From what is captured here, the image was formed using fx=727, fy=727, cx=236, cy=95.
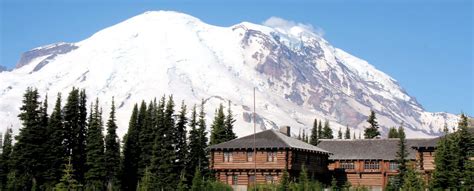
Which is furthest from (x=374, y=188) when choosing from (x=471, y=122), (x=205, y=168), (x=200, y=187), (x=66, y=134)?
(x=66, y=134)

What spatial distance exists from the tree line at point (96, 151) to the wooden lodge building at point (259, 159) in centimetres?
289

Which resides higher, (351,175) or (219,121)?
(219,121)

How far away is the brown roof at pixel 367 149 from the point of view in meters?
92.1

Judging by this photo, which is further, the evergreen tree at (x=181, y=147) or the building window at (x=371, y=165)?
the evergreen tree at (x=181, y=147)

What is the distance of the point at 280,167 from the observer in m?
81.7

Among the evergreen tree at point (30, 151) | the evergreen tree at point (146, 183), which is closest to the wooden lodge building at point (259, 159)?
the evergreen tree at point (146, 183)

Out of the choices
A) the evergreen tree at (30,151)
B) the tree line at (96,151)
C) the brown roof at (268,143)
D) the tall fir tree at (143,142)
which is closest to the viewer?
the evergreen tree at (30,151)

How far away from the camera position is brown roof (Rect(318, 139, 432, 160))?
3625 inches

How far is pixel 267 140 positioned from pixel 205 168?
681 inches

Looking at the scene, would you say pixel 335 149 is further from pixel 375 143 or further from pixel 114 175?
pixel 114 175

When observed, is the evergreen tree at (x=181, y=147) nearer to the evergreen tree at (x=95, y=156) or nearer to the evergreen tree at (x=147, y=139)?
the evergreen tree at (x=147, y=139)

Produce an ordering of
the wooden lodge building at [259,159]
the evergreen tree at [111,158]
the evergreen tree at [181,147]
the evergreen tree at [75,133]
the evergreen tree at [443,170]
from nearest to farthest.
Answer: the evergreen tree at [443,170] → the wooden lodge building at [259,159] → the evergreen tree at [75,133] → the evergreen tree at [111,158] → the evergreen tree at [181,147]

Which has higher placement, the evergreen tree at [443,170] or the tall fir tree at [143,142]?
the tall fir tree at [143,142]

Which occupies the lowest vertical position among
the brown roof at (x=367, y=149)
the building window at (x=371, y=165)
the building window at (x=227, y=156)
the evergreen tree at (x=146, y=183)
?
the evergreen tree at (x=146, y=183)
